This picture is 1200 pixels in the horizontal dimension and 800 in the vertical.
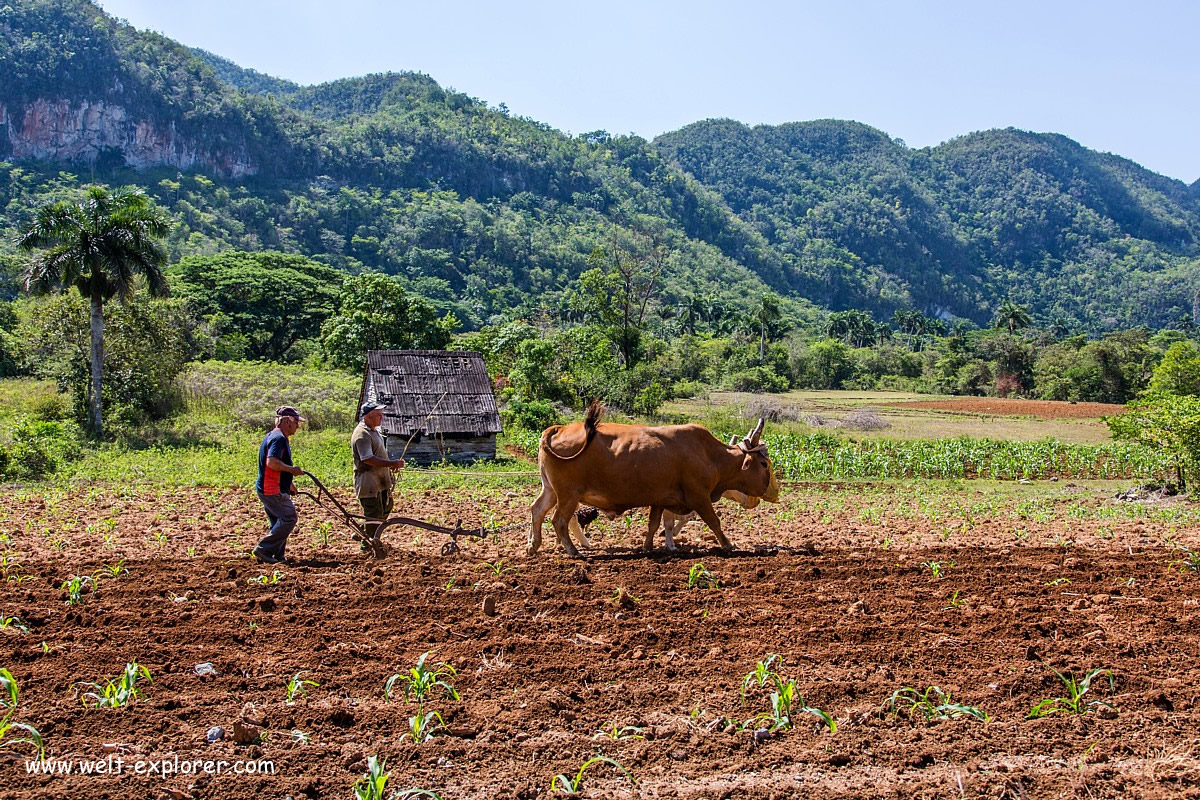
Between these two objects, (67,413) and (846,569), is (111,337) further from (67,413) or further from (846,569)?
(846,569)

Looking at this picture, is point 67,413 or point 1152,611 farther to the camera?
point 67,413

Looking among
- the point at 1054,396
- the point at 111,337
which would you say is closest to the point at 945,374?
the point at 1054,396

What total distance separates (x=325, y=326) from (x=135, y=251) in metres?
22.1

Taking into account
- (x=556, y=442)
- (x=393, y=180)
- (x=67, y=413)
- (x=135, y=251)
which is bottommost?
(x=67, y=413)

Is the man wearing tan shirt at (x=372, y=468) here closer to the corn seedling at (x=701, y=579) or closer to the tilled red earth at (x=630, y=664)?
the tilled red earth at (x=630, y=664)

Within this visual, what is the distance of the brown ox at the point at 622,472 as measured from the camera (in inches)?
400

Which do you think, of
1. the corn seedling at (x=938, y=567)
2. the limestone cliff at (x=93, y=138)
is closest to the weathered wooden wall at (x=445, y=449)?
the corn seedling at (x=938, y=567)

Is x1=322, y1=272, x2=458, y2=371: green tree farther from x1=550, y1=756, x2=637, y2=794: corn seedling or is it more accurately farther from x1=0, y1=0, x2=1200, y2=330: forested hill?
x1=0, y1=0, x2=1200, y2=330: forested hill

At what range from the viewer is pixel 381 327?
4244 cm

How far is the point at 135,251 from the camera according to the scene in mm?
26781

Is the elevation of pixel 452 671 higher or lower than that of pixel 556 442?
lower

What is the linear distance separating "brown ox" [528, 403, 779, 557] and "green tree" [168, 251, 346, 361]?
157 ft

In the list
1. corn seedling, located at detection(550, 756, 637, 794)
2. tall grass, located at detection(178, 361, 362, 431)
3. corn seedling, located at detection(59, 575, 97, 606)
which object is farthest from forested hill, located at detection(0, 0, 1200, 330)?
corn seedling, located at detection(550, 756, 637, 794)

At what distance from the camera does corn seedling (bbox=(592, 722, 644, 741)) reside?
530cm
